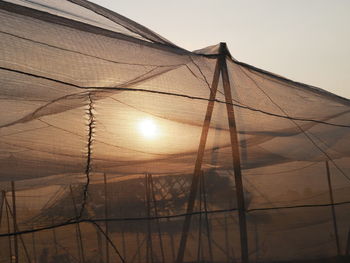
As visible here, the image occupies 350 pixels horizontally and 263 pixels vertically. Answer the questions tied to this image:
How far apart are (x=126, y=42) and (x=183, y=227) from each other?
140 centimetres

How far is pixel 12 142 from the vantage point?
2844mm

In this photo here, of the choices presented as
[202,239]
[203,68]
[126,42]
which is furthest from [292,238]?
[126,42]

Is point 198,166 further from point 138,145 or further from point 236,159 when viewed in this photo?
point 138,145

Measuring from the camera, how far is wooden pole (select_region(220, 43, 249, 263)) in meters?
3.51

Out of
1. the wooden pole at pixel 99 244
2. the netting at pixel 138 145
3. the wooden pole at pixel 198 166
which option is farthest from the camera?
the wooden pole at pixel 198 166

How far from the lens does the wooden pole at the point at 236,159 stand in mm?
3514

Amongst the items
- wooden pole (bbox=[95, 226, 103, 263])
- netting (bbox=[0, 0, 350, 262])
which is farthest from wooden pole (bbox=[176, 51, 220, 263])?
wooden pole (bbox=[95, 226, 103, 263])

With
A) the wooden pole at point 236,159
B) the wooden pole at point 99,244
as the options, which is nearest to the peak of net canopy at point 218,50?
the wooden pole at point 236,159

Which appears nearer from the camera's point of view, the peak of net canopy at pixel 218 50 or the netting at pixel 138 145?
the netting at pixel 138 145

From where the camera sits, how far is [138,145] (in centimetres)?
323

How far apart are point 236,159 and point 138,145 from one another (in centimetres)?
88

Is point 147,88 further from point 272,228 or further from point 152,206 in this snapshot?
point 272,228

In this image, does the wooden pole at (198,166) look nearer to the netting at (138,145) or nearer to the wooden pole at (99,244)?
the netting at (138,145)

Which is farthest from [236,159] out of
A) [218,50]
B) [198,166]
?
[218,50]
